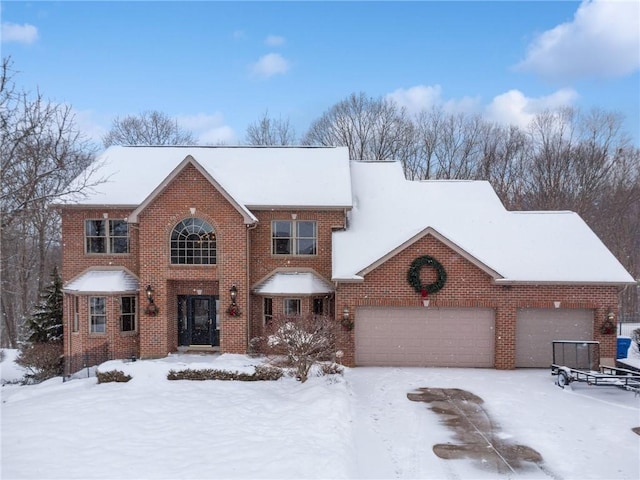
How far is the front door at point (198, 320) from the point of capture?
15.8m

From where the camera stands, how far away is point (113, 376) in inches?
480

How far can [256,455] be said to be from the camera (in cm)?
741

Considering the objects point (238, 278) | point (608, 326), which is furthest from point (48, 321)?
point (608, 326)

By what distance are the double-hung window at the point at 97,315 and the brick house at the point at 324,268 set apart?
38 mm

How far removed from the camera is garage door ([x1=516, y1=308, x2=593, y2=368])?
13977mm

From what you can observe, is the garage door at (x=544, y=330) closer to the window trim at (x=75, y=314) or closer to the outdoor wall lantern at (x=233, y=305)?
the outdoor wall lantern at (x=233, y=305)

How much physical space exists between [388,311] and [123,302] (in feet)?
31.2

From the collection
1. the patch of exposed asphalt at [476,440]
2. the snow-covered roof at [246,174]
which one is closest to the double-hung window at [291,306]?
the snow-covered roof at [246,174]

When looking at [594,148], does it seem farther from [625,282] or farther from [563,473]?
[563,473]

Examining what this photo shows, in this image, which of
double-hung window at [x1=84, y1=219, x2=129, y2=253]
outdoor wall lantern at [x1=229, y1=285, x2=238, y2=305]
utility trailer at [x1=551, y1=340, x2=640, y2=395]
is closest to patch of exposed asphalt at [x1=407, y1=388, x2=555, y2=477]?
utility trailer at [x1=551, y1=340, x2=640, y2=395]

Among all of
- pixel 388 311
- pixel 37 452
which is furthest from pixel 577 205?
pixel 37 452

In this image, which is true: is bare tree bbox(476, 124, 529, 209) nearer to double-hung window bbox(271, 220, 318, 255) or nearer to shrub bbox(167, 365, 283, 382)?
double-hung window bbox(271, 220, 318, 255)

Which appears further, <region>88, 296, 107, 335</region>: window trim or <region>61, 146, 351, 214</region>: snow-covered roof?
<region>61, 146, 351, 214</region>: snow-covered roof

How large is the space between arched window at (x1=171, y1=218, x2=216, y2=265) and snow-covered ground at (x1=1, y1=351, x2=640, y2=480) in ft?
12.5
